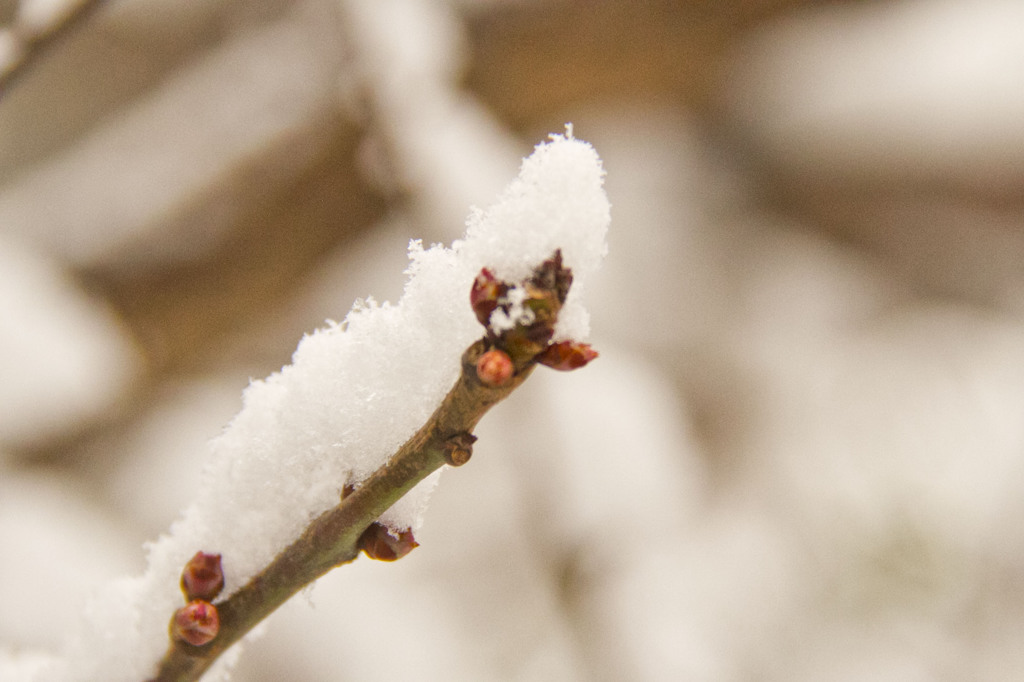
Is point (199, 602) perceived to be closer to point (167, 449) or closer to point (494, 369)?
point (494, 369)

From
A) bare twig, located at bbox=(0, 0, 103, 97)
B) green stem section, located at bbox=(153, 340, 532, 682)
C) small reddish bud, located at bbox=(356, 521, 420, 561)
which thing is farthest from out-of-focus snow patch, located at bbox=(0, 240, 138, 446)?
small reddish bud, located at bbox=(356, 521, 420, 561)

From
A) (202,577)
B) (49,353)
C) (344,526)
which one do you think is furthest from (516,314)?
(49,353)

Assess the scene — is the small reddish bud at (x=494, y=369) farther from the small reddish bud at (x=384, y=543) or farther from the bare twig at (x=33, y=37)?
the bare twig at (x=33, y=37)

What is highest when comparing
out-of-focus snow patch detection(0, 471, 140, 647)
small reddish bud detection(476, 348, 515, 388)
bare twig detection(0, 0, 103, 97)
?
out-of-focus snow patch detection(0, 471, 140, 647)

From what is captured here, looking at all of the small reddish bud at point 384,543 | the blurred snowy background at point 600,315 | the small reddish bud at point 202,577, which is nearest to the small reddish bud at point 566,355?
the small reddish bud at point 384,543

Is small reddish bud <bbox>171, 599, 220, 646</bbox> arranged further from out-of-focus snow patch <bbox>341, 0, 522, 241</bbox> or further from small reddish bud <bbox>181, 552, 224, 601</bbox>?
out-of-focus snow patch <bbox>341, 0, 522, 241</bbox>

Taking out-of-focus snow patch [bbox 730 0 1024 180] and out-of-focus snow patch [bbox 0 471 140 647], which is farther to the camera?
out-of-focus snow patch [bbox 730 0 1024 180]
